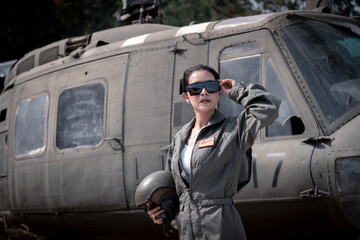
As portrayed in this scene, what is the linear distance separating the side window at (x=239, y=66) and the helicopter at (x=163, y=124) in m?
0.01

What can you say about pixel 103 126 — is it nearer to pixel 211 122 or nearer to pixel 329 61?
pixel 329 61

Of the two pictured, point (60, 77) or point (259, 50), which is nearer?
point (259, 50)

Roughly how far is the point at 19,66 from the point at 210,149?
5797 millimetres

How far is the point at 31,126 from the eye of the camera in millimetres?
6625

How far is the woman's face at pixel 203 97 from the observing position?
114 inches

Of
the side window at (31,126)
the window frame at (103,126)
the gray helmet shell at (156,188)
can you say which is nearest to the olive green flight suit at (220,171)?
the gray helmet shell at (156,188)

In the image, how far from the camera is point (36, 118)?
659 cm

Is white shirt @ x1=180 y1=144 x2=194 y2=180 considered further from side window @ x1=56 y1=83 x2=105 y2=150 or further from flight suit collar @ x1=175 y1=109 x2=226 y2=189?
side window @ x1=56 y1=83 x2=105 y2=150

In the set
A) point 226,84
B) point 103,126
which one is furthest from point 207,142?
point 103,126

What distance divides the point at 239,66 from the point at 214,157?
2446mm

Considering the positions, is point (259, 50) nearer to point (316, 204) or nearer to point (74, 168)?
point (316, 204)

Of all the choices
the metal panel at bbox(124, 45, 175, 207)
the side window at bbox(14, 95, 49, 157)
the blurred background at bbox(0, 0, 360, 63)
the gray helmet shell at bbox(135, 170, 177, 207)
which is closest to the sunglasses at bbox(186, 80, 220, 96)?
the gray helmet shell at bbox(135, 170, 177, 207)

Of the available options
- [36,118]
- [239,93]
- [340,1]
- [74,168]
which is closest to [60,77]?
[36,118]

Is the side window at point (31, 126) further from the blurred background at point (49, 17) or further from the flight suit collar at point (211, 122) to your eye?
the blurred background at point (49, 17)
